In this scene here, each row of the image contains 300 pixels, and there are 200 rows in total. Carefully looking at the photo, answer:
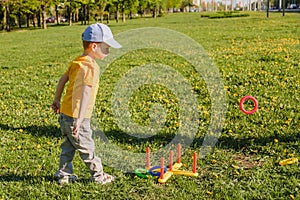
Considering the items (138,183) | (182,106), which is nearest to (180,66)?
(182,106)

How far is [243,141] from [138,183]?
193 cm

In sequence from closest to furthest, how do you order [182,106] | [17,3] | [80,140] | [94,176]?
[80,140]
[94,176]
[182,106]
[17,3]

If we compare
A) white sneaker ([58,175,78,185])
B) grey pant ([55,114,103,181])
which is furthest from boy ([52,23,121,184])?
white sneaker ([58,175,78,185])

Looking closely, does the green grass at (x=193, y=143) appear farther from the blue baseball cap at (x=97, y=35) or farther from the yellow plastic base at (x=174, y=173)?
the blue baseball cap at (x=97, y=35)

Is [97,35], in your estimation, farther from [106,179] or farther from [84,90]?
[106,179]

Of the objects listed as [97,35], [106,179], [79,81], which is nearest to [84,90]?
[79,81]

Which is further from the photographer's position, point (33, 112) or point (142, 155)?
point (33, 112)

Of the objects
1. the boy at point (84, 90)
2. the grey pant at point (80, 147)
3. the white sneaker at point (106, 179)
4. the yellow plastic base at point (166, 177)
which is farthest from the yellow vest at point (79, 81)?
the yellow plastic base at point (166, 177)

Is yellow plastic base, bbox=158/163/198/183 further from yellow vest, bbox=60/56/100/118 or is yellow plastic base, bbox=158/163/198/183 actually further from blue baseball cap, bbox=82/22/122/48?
blue baseball cap, bbox=82/22/122/48

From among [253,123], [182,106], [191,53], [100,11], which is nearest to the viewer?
[253,123]

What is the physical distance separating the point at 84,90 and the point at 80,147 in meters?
0.69

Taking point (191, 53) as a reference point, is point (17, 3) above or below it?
above

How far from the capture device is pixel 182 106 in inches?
309

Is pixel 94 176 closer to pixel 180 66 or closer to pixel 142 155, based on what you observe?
pixel 142 155
